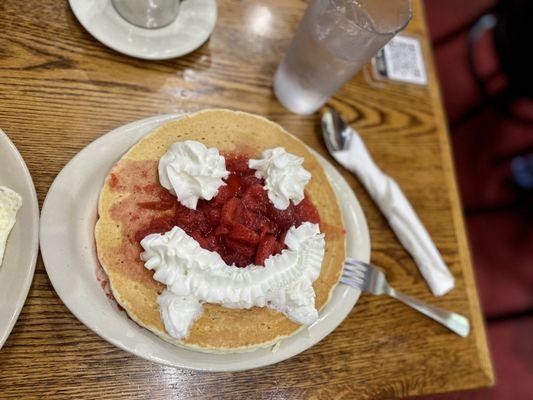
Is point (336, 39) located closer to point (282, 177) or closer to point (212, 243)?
point (282, 177)

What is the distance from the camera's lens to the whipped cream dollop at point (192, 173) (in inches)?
42.7

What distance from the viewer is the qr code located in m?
1.75

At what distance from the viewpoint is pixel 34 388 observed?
1016 millimetres

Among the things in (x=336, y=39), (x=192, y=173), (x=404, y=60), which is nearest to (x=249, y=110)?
(x=336, y=39)

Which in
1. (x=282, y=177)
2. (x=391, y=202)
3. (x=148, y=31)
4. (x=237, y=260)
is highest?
(x=148, y=31)

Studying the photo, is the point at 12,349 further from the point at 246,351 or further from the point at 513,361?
the point at 513,361

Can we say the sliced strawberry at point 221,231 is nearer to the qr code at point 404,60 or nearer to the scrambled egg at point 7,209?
the scrambled egg at point 7,209

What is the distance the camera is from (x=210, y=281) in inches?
40.5

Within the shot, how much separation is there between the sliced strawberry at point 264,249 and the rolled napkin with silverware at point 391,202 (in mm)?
468

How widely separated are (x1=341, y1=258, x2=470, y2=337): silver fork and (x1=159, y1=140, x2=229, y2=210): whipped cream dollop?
0.44m

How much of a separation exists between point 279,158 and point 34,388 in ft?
2.35

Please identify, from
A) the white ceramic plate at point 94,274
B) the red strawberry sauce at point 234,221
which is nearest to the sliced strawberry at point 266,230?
the red strawberry sauce at point 234,221

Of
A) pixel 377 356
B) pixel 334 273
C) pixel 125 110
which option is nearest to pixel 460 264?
pixel 377 356

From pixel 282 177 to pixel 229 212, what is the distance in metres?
0.15
